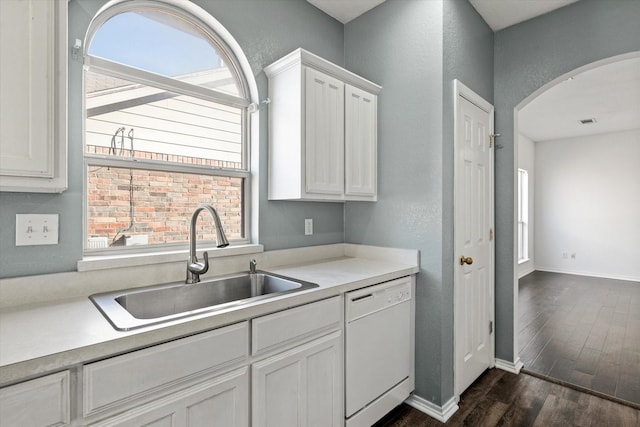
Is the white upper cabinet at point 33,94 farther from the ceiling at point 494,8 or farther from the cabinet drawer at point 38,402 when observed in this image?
the ceiling at point 494,8

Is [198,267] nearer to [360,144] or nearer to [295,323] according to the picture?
[295,323]

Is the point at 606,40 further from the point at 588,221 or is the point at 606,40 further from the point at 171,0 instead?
the point at 588,221

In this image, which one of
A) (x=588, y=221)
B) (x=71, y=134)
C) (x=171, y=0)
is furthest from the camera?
(x=588, y=221)

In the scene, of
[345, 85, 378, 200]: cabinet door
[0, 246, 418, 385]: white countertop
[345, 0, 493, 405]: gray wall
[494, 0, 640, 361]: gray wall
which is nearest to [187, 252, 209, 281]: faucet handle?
[0, 246, 418, 385]: white countertop

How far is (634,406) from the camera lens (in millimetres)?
2203

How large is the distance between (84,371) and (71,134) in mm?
1096

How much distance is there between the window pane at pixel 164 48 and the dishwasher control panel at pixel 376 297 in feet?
5.02

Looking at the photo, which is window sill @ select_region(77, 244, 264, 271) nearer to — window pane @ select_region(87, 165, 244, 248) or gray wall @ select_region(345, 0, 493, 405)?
window pane @ select_region(87, 165, 244, 248)

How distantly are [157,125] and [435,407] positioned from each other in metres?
2.39

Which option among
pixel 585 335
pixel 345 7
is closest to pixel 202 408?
pixel 345 7

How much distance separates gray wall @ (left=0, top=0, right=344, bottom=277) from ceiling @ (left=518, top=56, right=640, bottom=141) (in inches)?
99.5

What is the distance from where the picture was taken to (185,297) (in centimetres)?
171

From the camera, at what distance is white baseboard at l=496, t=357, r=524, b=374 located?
2.68m

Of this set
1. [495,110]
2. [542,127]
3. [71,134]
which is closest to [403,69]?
[495,110]
